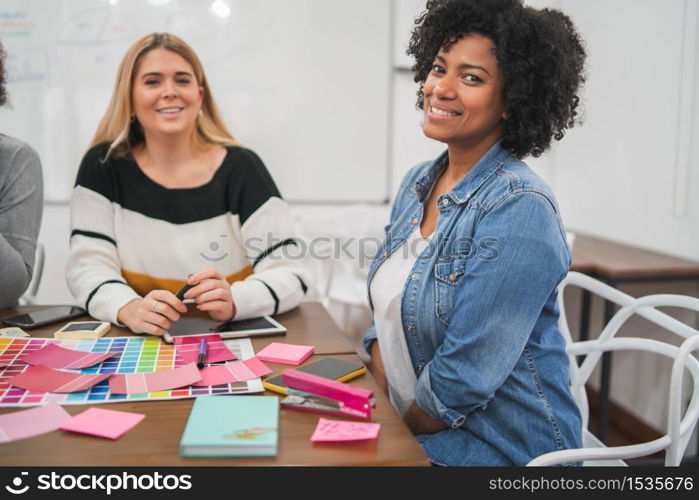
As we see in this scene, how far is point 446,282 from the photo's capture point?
110 centimetres

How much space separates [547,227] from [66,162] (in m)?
2.39

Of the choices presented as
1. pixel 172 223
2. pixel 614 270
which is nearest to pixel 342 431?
pixel 172 223

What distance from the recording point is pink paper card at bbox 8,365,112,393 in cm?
90

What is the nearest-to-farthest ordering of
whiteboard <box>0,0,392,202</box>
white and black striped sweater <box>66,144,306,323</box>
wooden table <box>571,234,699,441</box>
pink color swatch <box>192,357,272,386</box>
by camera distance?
pink color swatch <box>192,357,272,386</box> < white and black striped sweater <box>66,144,306,323</box> < wooden table <box>571,234,699,441</box> < whiteboard <box>0,0,392,202</box>

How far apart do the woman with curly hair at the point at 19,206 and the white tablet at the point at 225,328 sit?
1.47 ft

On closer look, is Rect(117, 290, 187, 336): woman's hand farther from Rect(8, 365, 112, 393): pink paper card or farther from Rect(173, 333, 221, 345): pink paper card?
Rect(8, 365, 112, 393): pink paper card

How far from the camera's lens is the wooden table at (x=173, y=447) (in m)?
0.71

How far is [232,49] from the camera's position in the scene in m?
2.72

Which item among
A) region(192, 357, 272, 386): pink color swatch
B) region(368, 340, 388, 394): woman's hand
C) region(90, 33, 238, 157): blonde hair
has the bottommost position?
region(368, 340, 388, 394): woman's hand

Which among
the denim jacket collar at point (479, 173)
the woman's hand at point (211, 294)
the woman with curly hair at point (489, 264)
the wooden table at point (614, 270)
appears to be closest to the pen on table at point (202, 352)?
the woman's hand at point (211, 294)

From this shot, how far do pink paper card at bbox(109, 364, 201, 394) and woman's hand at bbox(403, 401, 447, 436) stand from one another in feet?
1.42

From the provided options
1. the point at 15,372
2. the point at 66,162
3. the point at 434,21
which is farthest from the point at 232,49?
the point at 15,372

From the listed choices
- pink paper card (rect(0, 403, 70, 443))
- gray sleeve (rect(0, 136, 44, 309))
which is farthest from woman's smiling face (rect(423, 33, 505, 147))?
gray sleeve (rect(0, 136, 44, 309))
